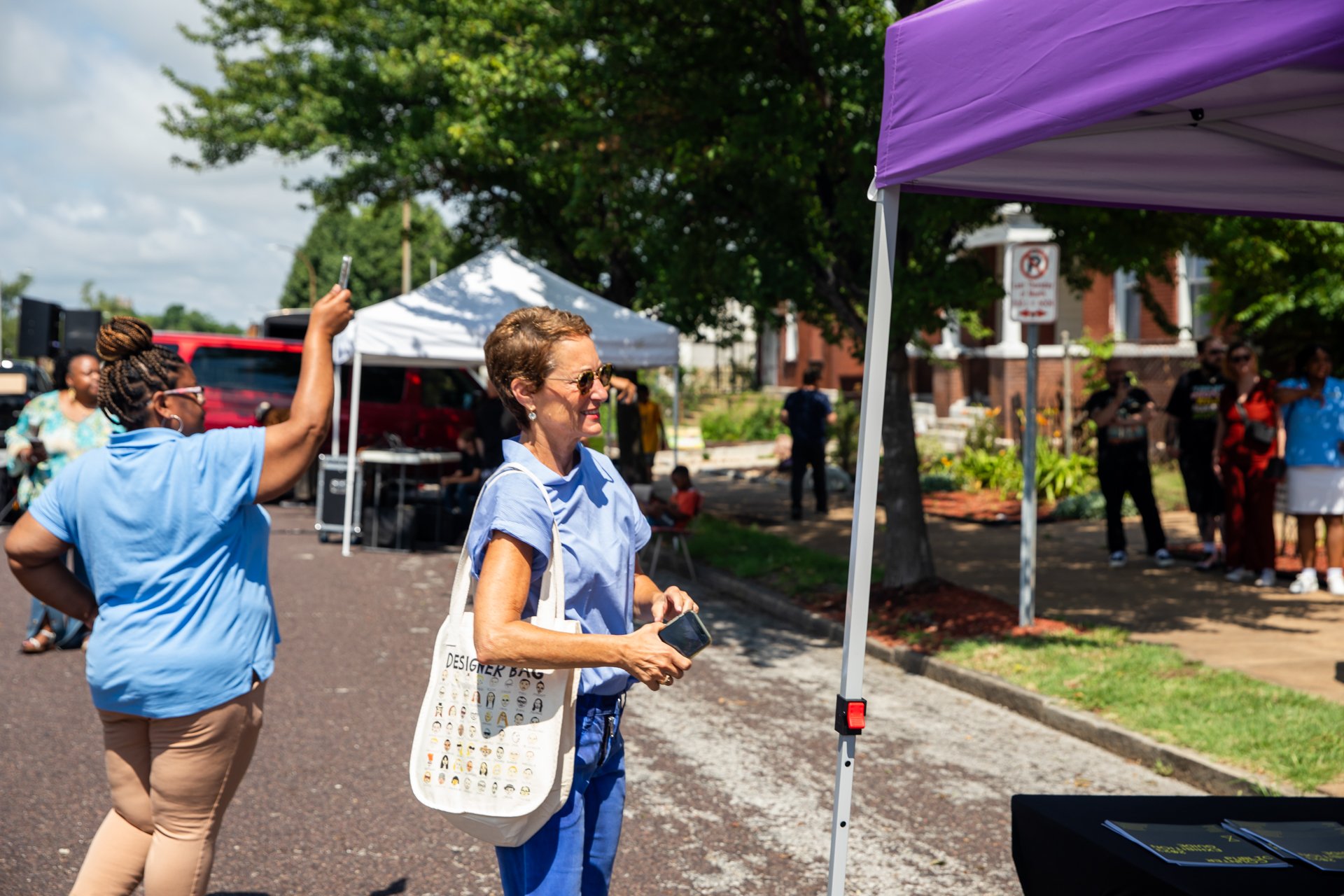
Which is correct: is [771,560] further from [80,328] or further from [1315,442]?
[80,328]

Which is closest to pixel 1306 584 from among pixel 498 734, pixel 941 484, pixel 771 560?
pixel 771 560

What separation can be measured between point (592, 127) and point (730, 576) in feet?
13.8

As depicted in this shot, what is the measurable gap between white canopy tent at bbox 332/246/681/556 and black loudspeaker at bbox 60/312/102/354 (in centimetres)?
268

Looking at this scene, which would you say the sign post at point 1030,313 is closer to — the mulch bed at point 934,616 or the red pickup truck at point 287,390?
the mulch bed at point 934,616

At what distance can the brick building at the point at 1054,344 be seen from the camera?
19.8 meters

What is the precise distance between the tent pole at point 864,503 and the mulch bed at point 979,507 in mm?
11278

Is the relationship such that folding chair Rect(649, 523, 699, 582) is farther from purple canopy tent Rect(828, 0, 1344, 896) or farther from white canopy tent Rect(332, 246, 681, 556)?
purple canopy tent Rect(828, 0, 1344, 896)

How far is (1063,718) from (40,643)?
647 centimetres

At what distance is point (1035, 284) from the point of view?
860cm

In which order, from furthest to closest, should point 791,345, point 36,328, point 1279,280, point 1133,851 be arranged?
point 791,345 → point 36,328 → point 1279,280 → point 1133,851

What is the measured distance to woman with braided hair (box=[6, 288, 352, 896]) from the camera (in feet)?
10.2

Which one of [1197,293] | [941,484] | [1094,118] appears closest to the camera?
[1094,118]

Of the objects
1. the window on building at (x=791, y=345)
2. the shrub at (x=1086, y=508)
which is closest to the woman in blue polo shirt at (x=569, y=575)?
the shrub at (x=1086, y=508)

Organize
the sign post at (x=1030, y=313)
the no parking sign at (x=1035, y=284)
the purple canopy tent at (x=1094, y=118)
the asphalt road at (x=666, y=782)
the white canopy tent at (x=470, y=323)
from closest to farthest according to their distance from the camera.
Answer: the purple canopy tent at (x=1094, y=118) < the asphalt road at (x=666, y=782) < the sign post at (x=1030, y=313) < the no parking sign at (x=1035, y=284) < the white canopy tent at (x=470, y=323)
